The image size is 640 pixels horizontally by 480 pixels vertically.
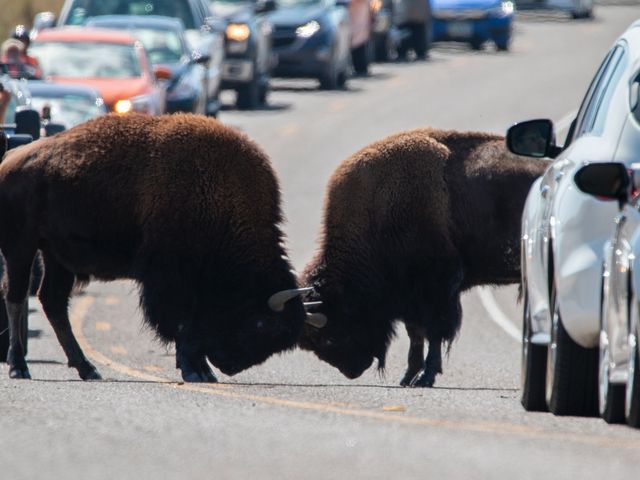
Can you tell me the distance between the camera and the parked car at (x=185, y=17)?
2838cm

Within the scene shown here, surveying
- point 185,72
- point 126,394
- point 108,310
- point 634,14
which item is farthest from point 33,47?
point 634,14

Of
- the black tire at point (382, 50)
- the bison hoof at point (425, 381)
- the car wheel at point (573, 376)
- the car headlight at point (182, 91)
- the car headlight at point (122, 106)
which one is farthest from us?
the black tire at point (382, 50)

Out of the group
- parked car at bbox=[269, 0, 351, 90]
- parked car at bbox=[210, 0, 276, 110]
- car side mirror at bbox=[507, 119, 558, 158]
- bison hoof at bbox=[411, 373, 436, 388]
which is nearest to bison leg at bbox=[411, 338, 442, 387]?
bison hoof at bbox=[411, 373, 436, 388]

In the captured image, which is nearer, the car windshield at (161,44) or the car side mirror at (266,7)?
the car windshield at (161,44)

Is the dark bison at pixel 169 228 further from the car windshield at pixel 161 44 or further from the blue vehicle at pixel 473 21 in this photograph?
the blue vehicle at pixel 473 21

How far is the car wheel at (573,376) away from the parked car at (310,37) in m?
25.2

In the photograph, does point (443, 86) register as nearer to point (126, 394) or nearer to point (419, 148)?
point (419, 148)

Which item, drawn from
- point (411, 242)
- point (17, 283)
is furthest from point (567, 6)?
point (17, 283)

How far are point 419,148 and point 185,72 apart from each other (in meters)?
13.2

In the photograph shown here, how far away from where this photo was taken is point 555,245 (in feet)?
27.3

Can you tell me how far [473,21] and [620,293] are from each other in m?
34.2

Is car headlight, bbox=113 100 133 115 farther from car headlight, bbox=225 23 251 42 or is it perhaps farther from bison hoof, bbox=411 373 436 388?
bison hoof, bbox=411 373 436 388

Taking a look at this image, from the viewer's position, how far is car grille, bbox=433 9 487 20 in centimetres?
4053

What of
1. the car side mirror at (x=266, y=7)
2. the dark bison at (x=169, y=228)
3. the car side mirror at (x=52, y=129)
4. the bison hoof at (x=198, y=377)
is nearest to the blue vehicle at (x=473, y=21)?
the car side mirror at (x=266, y=7)
